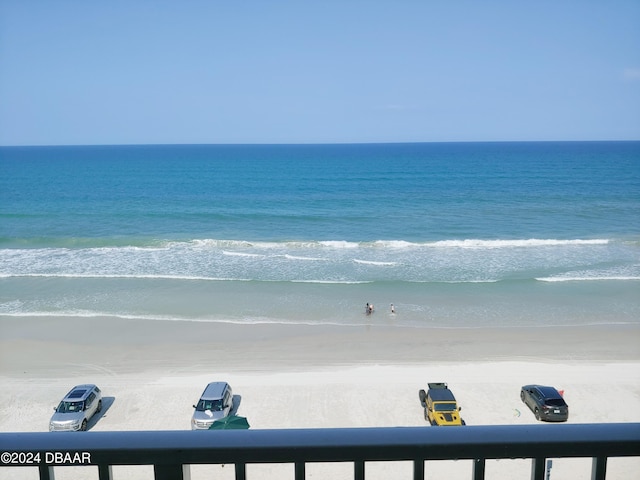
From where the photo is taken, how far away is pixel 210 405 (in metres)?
16.8

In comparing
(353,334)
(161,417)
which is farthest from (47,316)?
(353,334)

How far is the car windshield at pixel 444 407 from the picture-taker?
16359 millimetres

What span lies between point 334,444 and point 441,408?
51.7 ft

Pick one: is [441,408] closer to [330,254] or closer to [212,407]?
[212,407]

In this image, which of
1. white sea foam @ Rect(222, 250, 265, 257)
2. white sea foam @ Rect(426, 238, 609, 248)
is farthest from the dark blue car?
white sea foam @ Rect(426, 238, 609, 248)

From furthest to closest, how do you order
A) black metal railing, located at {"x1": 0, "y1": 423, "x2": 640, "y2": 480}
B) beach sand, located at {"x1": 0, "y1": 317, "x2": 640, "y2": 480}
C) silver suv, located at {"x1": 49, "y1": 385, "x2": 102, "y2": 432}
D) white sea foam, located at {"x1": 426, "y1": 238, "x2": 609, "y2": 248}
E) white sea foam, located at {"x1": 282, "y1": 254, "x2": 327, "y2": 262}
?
white sea foam, located at {"x1": 426, "y1": 238, "x2": 609, "y2": 248}, white sea foam, located at {"x1": 282, "y1": 254, "x2": 327, "y2": 262}, beach sand, located at {"x1": 0, "y1": 317, "x2": 640, "y2": 480}, silver suv, located at {"x1": 49, "y1": 385, "x2": 102, "y2": 432}, black metal railing, located at {"x1": 0, "y1": 423, "x2": 640, "y2": 480}

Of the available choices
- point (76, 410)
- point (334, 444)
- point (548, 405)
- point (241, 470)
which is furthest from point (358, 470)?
point (76, 410)

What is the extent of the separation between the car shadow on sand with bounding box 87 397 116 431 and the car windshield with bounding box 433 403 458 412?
31.8 ft

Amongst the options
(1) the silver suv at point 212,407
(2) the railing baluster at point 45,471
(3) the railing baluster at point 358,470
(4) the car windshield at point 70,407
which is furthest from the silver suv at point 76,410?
(3) the railing baluster at point 358,470

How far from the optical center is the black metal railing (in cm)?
154

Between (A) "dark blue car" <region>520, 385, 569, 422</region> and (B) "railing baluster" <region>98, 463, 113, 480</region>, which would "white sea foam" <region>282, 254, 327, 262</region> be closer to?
(A) "dark blue car" <region>520, 385, 569, 422</region>

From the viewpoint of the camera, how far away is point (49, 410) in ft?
59.8

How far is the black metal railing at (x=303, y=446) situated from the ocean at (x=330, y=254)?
79.9ft

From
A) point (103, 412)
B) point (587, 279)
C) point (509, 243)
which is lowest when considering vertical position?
point (103, 412)
